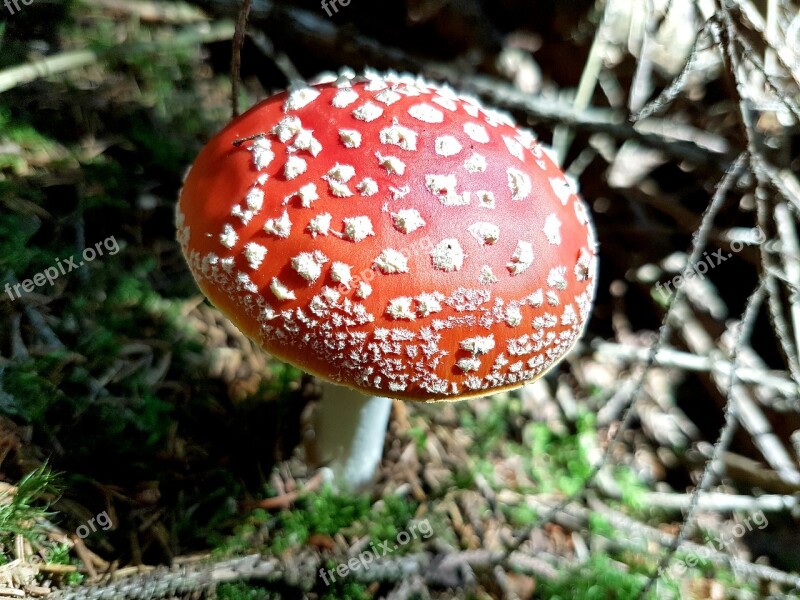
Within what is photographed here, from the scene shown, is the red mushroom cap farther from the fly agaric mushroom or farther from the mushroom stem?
the mushroom stem

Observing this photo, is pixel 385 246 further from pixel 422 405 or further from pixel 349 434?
pixel 422 405

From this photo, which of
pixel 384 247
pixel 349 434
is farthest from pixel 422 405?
pixel 384 247

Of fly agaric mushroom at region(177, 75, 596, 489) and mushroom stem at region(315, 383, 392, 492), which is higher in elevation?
fly agaric mushroom at region(177, 75, 596, 489)

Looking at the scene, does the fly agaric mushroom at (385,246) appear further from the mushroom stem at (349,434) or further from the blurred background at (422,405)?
the mushroom stem at (349,434)

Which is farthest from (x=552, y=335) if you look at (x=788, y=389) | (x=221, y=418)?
(x=788, y=389)

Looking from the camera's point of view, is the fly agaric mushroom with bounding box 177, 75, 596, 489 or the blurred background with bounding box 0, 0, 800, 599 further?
the blurred background with bounding box 0, 0, 800, 599

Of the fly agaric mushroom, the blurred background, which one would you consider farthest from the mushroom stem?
the fly agaric mushroom

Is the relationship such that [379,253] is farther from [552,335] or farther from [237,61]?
[237,61]

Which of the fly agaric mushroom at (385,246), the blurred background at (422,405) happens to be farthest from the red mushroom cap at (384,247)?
the blurred background at (422,405)
